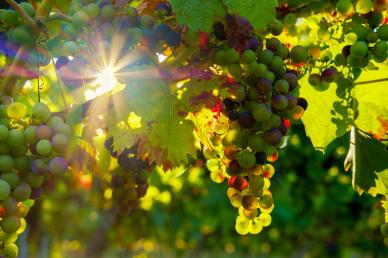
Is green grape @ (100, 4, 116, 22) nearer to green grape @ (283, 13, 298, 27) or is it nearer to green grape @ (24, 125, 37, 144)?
green grape @ (24, 125, 37, 144)

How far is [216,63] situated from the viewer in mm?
1567

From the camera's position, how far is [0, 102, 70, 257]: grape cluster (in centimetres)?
136

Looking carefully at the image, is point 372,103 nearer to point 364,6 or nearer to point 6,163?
point 364,6

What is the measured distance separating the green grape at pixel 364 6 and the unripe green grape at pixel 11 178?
3.16ft

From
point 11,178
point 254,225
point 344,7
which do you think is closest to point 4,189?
point 11,178

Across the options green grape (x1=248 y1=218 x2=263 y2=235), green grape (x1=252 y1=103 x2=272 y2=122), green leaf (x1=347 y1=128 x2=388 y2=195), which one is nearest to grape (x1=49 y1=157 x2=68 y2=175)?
green grape (x1=252 y1=103 x2=272 y2=122)

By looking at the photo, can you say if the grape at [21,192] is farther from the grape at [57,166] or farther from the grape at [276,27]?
the grape at [276,27]

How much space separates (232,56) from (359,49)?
360 millimetres

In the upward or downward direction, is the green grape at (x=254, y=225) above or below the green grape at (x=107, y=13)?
below

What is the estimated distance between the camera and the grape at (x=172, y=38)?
5.17ft

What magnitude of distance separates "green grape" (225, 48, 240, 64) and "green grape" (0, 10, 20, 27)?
506mm

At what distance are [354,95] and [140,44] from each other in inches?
27.4

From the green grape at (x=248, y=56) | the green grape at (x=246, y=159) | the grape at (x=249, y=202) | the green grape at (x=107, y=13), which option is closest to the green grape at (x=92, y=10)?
the green grape at (x=107, y=13)

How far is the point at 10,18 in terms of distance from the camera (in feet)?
4.98
